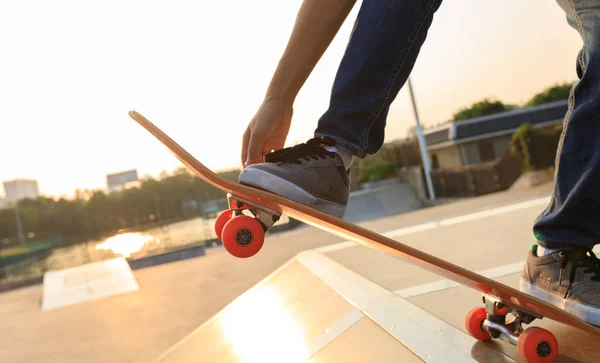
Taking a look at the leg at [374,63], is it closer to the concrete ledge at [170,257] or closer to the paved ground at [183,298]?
the paved ground at [183,298]

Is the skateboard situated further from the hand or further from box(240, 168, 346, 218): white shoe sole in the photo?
the hand

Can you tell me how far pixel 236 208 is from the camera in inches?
43.4

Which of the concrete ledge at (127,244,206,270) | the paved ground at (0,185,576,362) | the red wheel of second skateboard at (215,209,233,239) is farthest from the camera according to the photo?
the concrete ledge at (127,244,206,270)

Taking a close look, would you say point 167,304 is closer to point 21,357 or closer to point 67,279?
point 21,357

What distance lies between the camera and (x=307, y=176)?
1.06m

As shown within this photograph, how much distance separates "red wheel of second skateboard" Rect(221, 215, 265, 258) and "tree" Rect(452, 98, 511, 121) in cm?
3997

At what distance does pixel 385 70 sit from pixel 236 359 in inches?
43.2

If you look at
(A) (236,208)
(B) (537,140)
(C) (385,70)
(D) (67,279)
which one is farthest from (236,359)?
(B) (537,140)

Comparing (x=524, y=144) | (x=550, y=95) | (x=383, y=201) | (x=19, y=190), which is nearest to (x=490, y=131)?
(x=550, y=95)

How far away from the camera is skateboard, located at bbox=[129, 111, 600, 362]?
899mm

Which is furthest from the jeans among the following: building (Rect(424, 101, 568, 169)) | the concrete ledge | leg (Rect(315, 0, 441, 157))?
building (Rect(424, 101, 568, 169))

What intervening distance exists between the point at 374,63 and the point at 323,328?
0.82 metres

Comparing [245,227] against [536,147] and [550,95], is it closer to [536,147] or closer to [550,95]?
[536,147]

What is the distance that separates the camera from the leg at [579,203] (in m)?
0.99
